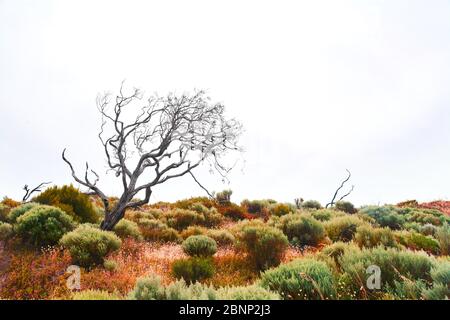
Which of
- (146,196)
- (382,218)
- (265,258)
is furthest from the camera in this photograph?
(382,218)

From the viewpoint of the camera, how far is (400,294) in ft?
18.6

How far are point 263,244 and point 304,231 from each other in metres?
3.76

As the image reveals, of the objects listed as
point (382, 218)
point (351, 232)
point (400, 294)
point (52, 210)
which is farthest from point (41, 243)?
point (382, 218)

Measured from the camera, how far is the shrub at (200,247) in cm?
1145

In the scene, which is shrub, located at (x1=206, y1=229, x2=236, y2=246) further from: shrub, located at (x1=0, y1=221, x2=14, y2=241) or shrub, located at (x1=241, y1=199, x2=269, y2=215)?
shrub, located at (x1=241, y1=199, x2=269, y2=215)

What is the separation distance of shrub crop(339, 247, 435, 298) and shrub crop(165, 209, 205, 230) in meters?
13.1

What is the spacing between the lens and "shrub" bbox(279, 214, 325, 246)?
43.9ft

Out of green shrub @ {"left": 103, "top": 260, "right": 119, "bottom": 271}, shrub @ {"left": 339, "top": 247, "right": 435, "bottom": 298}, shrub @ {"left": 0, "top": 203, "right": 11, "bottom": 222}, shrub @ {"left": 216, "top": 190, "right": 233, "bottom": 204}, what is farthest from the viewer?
shrub @ {"left": 216, "top": 190, "right": 233, "bottom": 204}

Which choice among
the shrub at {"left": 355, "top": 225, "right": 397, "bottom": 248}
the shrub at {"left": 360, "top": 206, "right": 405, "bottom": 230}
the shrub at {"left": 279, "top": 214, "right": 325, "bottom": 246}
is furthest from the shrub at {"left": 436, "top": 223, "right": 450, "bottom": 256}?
the shrub at {"left": 360, "top": 206, "right": 405, "bottom": 230}

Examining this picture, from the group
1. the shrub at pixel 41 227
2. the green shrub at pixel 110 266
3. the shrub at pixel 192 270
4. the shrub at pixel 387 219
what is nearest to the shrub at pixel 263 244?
the shrub at pixel 192 270

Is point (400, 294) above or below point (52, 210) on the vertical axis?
below

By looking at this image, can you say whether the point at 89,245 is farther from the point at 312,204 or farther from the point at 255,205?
the point at 312,204
